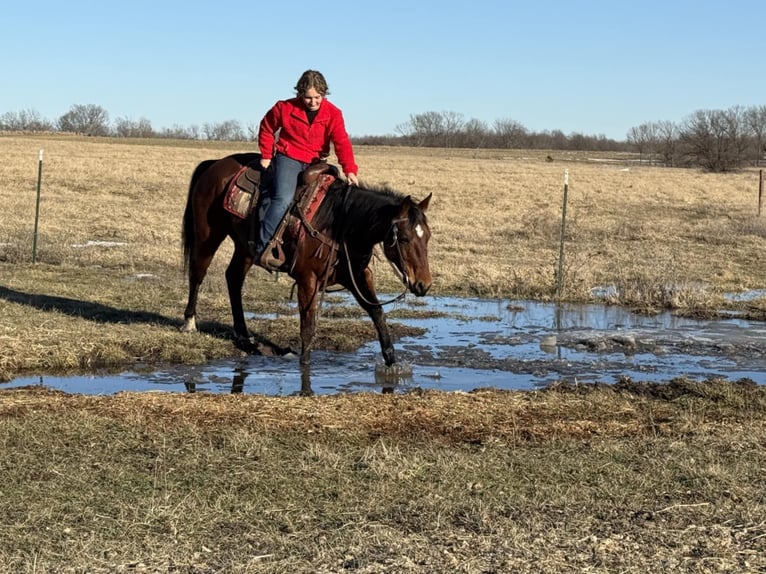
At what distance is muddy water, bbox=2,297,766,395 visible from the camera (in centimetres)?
867

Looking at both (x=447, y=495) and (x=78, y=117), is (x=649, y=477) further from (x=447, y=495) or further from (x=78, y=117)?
(x=78, y=117)

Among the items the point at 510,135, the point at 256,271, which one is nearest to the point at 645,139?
the point at 510,135

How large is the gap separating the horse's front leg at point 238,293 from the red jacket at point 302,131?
146cm

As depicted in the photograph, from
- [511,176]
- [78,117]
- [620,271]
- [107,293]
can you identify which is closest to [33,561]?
[107,293]

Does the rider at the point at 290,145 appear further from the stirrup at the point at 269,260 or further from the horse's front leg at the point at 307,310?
the horse's front leg at the point at 307,310

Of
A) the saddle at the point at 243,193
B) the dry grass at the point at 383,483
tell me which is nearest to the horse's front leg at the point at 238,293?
the saddle at the point at 243,193

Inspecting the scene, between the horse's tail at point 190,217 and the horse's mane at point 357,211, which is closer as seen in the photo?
the horse's mane at point 357,211

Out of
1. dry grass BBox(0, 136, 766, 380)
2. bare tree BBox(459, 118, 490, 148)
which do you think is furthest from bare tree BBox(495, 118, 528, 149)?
dry grass BBox(0, 136, 766, 380)

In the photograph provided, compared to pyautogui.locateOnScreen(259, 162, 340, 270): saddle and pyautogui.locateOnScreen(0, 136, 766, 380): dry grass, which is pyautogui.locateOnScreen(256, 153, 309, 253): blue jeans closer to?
pyautogui.locateOnScreen(259, 162, 340, 270): saddle

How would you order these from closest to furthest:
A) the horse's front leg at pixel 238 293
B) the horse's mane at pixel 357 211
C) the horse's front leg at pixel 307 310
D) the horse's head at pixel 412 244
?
the horse's head at pixel 412 244
the horse's mane at pixel 357 211
the horse's front leg at pixel 307 310
the horse's front leg at pixel 238 293

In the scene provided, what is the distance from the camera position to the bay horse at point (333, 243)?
826 cm

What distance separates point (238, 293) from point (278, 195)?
164 centimetres

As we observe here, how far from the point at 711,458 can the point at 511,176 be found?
47198mm

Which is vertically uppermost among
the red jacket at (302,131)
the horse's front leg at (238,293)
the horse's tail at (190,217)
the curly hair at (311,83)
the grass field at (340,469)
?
the curly hair at (311,83)
